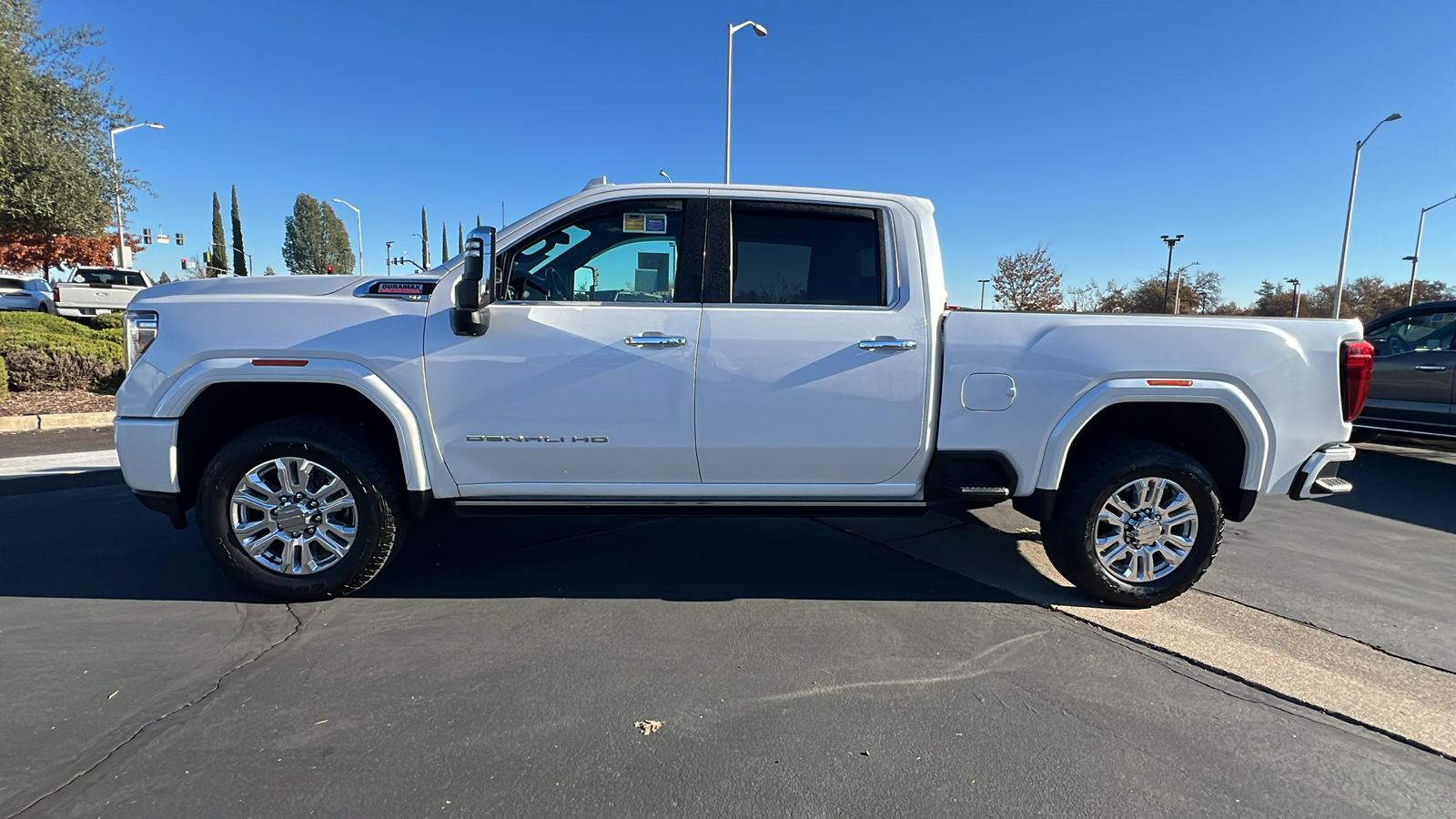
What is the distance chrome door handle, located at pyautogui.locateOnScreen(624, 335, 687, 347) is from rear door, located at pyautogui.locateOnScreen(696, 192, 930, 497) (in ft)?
0.40

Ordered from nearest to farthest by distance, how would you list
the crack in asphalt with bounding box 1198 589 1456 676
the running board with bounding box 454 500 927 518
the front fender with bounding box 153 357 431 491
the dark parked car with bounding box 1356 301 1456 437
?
the crack in asphalt with bounding box 1198 589 1456 676 < the front fender with bounding box 153 357 431 491 < the running board with bounding box 454 500 927 518 < the dark parked car with bounding box 1356 301 1456 437

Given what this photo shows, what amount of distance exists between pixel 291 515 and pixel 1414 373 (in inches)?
403

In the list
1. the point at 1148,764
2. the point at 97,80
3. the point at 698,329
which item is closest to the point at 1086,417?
the point at 1148,764

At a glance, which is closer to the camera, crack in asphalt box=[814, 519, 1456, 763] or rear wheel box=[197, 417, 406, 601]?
crack in asphalt box=[814, 519, 1456, 763]

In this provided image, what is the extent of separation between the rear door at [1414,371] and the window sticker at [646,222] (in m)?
8.45

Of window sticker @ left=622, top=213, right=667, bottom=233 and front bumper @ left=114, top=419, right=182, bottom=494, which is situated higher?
window sticker @ left=622, top=213, right=667, bottom=233

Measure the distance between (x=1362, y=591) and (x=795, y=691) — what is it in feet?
11.4

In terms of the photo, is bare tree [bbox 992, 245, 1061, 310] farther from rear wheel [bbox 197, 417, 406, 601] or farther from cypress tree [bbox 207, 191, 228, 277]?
cypress tree [bbox 207, 191, 228, 277]

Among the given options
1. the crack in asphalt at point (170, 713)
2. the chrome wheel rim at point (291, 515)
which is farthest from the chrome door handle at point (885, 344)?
the crack in asphalt at point (170, 713)

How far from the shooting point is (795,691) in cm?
270

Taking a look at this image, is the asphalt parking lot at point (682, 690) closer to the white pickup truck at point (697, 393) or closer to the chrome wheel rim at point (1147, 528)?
the chrome wheel rim at point (1147, 528)

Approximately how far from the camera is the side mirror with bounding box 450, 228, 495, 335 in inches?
121

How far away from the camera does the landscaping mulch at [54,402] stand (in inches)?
325

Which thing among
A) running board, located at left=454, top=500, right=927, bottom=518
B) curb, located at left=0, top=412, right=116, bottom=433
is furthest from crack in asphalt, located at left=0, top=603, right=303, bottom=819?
curb, located at left=0, top=412, right=116, bottom=433
